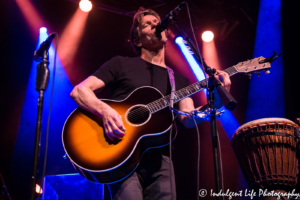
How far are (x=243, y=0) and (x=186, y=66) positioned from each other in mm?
1994

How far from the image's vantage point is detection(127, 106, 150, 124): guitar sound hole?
2.46m

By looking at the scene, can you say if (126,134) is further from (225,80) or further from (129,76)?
(225,80)

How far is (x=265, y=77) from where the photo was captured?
18.7 ft

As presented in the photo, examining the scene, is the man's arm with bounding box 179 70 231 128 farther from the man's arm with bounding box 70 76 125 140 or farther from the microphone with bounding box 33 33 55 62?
the microphone with bounding box 33 33 55 62

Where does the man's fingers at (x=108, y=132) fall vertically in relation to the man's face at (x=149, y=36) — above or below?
below

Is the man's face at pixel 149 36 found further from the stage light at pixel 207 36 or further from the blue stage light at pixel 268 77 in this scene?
the blue stage light at pixel 268 77

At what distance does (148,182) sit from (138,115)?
0.66 meters

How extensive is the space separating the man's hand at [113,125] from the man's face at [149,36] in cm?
126

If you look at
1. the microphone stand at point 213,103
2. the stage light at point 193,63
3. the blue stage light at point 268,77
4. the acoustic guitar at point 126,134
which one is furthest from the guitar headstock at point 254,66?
the stage light at point 193,63

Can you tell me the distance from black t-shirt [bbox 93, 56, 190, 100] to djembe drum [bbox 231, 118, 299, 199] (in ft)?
3.60

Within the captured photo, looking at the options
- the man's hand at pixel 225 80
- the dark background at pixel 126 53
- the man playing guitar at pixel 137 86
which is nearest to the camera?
the man playing guitar at pixel 137 86

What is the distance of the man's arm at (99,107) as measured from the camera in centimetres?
227

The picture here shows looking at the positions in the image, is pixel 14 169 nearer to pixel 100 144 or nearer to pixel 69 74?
pixel 69 74

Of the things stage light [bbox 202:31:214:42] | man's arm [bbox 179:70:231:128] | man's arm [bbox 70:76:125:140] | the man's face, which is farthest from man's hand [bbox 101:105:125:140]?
stage light [bbox 202:31:214:42]
